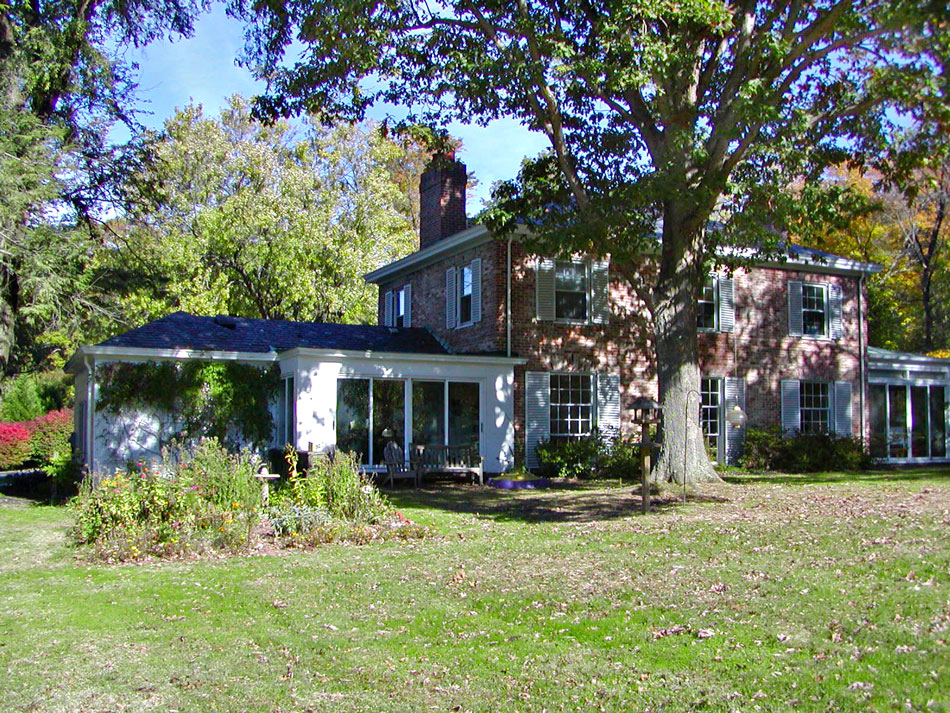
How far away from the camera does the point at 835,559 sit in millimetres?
8625

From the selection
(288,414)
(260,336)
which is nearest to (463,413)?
(288,414)

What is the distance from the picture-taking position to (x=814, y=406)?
79.3 feet

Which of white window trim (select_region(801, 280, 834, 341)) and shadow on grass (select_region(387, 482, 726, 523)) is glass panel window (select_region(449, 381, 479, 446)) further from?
white window trim (select_region(801, 280, 834, 341))

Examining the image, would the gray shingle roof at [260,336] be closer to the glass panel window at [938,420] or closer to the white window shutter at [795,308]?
the white window shutter at [795,308]

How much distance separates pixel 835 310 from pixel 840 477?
6.55m

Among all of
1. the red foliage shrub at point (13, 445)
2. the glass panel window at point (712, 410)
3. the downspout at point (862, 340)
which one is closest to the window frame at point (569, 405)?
the glass panel window at point (712, 410)

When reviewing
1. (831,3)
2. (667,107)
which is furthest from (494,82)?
(831,3)

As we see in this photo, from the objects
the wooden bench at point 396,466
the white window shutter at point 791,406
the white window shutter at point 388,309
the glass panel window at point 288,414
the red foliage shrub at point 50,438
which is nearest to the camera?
the wooden bench at point 396,466

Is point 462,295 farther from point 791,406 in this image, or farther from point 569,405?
point 791,406

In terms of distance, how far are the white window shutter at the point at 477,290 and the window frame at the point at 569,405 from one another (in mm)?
2236

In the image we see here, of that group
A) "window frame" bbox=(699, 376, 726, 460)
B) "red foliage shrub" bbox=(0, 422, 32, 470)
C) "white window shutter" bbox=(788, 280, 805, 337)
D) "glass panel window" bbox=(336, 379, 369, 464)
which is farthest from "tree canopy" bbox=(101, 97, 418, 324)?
"white window shutter" bbox=(788, 280, 805, 337)

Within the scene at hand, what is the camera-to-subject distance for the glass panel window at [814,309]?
953 inches

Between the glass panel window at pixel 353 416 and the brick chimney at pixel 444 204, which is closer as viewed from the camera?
the glass panel window at pixel 353 416

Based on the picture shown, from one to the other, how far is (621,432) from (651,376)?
1.74 meters
